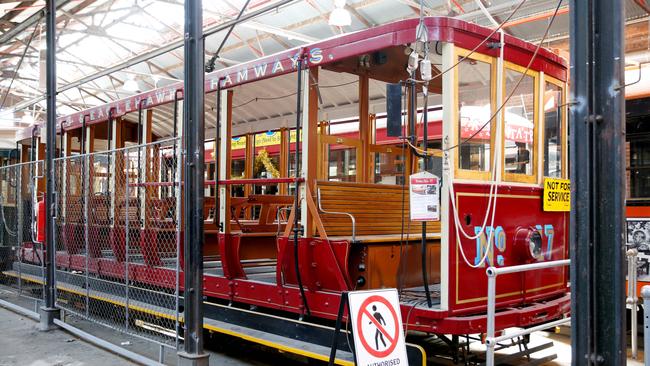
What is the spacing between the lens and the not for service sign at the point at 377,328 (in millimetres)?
3855

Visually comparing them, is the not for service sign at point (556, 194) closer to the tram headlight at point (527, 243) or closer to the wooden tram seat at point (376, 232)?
the tram headlight at point (527, 243)

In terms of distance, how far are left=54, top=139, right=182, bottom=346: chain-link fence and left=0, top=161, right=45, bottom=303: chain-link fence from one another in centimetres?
75

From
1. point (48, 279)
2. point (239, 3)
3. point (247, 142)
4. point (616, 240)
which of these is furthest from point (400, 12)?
point (616, 240)

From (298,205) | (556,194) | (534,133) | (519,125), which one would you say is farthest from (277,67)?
(556,194)

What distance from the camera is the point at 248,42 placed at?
1731 centimetres

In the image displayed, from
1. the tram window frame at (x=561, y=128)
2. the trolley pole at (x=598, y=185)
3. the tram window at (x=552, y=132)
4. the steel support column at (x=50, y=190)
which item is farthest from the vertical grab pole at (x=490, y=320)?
the steel support column at (x=50, y=190)

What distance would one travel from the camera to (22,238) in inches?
406

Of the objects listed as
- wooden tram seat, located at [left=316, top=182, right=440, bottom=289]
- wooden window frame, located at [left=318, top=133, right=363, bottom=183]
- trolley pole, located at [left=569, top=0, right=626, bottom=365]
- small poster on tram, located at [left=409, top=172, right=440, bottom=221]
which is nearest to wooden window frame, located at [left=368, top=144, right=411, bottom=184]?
wooden window frame, located at [left=318, top=133, right=363, bottom=183]

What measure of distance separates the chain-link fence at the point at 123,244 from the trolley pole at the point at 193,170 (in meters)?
1.11

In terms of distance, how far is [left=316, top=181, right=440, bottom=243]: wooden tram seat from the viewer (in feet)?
18.1

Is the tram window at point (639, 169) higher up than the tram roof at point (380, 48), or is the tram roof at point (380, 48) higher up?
the tram roof at point (380, 48)

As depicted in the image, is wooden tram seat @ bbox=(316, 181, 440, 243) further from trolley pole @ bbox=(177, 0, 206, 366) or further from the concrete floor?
the concrete floor

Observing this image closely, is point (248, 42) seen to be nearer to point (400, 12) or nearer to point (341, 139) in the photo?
point (400, 12)

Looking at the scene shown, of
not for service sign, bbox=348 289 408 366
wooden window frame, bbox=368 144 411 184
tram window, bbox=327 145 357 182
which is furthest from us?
tram window, bbox=327 145 357 182
